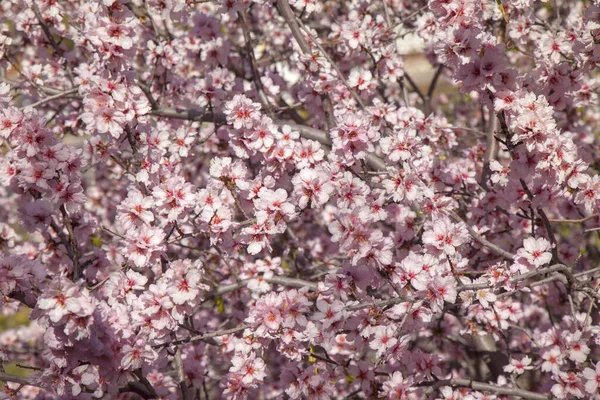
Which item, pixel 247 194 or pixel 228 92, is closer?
pixel 247 194

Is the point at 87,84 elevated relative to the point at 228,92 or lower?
lower

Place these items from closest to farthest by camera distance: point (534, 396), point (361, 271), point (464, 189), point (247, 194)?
point (361, 271)
point (247, 194)
point (534, 396)
point (464, 189)

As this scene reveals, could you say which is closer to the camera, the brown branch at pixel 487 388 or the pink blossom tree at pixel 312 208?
the pink blossom tree at pixel 312 208

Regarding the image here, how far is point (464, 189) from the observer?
4.54 meters

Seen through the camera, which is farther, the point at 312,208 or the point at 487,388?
the point at 487,388

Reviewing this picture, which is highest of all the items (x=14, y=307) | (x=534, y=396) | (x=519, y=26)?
(x=519, y=26)

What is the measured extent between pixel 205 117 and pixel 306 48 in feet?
3.34

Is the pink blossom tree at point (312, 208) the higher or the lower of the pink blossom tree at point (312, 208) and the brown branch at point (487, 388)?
the higher

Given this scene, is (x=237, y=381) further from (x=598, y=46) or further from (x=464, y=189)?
(x=598, y=46)

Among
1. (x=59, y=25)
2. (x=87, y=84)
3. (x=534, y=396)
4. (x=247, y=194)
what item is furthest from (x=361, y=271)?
(x=59, y=25)

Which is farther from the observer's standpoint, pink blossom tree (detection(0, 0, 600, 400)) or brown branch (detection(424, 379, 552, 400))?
brown branch (detection(424, 379, 552, 400))

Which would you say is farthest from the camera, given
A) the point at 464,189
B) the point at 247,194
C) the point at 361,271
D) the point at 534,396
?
the point at 464,189

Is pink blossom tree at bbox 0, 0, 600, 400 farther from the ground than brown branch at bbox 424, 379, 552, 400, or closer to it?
farther from the ground

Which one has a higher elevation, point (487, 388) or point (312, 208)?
point (312, 208)
